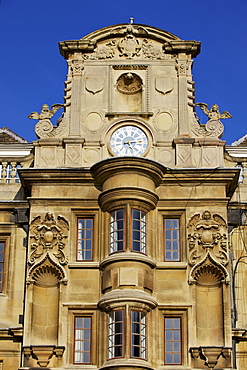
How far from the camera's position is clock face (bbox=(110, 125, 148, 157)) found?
32.8 m

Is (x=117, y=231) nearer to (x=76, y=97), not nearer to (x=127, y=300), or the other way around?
(x=127, y=300)

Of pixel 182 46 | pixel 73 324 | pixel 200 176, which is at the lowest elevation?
pixel 73 324

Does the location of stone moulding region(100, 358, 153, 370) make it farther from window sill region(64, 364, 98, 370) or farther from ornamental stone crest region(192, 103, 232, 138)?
ornamental stone crest region(192, 103, 232, 138)

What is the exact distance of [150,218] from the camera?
104ft

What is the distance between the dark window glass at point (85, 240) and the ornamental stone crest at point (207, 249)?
3206 mm

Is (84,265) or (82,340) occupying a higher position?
(84,265)

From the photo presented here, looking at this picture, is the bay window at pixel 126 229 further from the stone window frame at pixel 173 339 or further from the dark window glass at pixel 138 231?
the stone window frame at pixel 173 339

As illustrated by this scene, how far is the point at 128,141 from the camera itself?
1298 inches

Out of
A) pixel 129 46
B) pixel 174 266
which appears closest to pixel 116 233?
pixel 174 266

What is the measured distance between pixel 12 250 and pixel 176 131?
687 cm

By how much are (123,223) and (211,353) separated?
16.2 ft

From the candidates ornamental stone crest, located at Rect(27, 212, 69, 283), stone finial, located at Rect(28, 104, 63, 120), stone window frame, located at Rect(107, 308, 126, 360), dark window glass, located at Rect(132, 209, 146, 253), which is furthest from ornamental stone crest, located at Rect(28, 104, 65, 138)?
stone window frame, located at Rect(107, 308, 126, 360)

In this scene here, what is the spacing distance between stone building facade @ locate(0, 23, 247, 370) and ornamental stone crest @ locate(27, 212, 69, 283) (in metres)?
0.03

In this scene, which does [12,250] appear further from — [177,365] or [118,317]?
[177,365]
